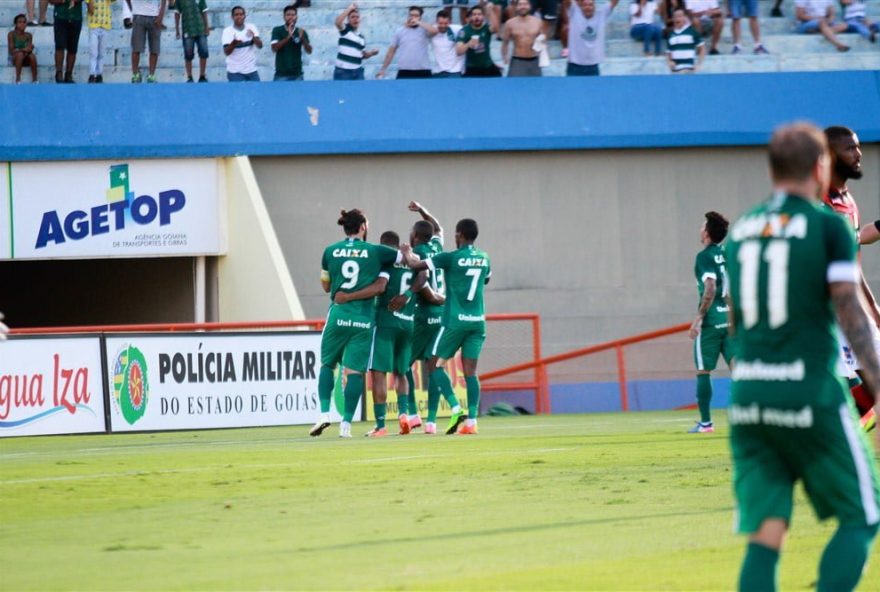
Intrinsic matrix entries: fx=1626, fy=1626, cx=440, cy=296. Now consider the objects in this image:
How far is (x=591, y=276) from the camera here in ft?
96.8

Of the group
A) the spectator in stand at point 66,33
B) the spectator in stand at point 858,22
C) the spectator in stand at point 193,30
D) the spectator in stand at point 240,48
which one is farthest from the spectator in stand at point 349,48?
the spectator in stand at point 858,22

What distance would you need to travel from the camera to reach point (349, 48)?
28.3 metres

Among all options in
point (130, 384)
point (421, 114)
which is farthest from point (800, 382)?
point (421, 114)

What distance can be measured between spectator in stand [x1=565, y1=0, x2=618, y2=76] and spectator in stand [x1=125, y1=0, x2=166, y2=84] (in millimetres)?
7165

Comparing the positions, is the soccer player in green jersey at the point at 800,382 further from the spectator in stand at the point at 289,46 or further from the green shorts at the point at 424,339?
the spectator in stand at the point at 289,46

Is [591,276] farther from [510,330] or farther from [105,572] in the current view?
[105,572]

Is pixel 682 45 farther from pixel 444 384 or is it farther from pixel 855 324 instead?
pixel 855 324

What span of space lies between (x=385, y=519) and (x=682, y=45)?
69.2ft

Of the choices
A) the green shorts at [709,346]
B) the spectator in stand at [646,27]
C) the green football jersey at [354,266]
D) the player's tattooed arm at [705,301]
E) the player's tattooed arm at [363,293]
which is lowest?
the green shorts at [709,346]

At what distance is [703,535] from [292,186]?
20.1 meters

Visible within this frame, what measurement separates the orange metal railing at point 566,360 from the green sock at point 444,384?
7.61m

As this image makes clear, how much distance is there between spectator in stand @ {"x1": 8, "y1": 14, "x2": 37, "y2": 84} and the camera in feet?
89.6

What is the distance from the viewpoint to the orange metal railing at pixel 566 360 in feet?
89.5

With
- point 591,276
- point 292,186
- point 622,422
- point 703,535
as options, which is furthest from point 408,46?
point 703,535
